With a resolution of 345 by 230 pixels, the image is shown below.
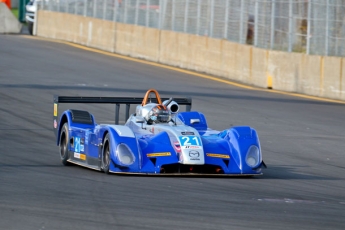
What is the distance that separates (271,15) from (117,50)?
935cm

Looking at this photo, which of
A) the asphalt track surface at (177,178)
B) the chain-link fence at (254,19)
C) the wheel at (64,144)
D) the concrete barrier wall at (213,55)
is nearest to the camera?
the asphalt track surface at (177,178)

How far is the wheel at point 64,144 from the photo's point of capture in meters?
12.7

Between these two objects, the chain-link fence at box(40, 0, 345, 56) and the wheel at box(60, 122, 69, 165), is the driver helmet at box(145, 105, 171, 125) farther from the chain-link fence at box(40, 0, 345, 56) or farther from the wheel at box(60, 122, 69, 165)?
the chain-link fence at box(40, 0, 345, 56)

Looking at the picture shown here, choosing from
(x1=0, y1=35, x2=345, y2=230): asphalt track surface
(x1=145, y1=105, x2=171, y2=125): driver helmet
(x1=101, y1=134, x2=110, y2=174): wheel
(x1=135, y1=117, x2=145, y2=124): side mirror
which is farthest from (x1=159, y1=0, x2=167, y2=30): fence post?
(x1=101, y1=134, x2=110, y2=174): wheel

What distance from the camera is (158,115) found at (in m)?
12.2

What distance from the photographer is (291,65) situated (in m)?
24.8

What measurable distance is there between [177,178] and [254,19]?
16.6 meters

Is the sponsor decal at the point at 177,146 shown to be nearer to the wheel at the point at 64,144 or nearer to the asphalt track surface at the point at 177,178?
the asphalt track surface at the point at 177,178

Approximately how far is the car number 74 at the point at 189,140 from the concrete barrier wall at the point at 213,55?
12.6 metres

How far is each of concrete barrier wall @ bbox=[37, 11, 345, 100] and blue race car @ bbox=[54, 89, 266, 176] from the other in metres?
11.9

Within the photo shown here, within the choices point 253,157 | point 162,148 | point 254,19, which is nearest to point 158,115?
point 162,148

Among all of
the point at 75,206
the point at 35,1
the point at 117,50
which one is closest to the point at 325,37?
the point at 117,50

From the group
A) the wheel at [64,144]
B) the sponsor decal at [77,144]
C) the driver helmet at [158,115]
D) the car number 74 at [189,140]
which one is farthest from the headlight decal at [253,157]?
the wheel at [64,144]

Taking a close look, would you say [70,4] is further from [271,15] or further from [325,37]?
[325,37]
